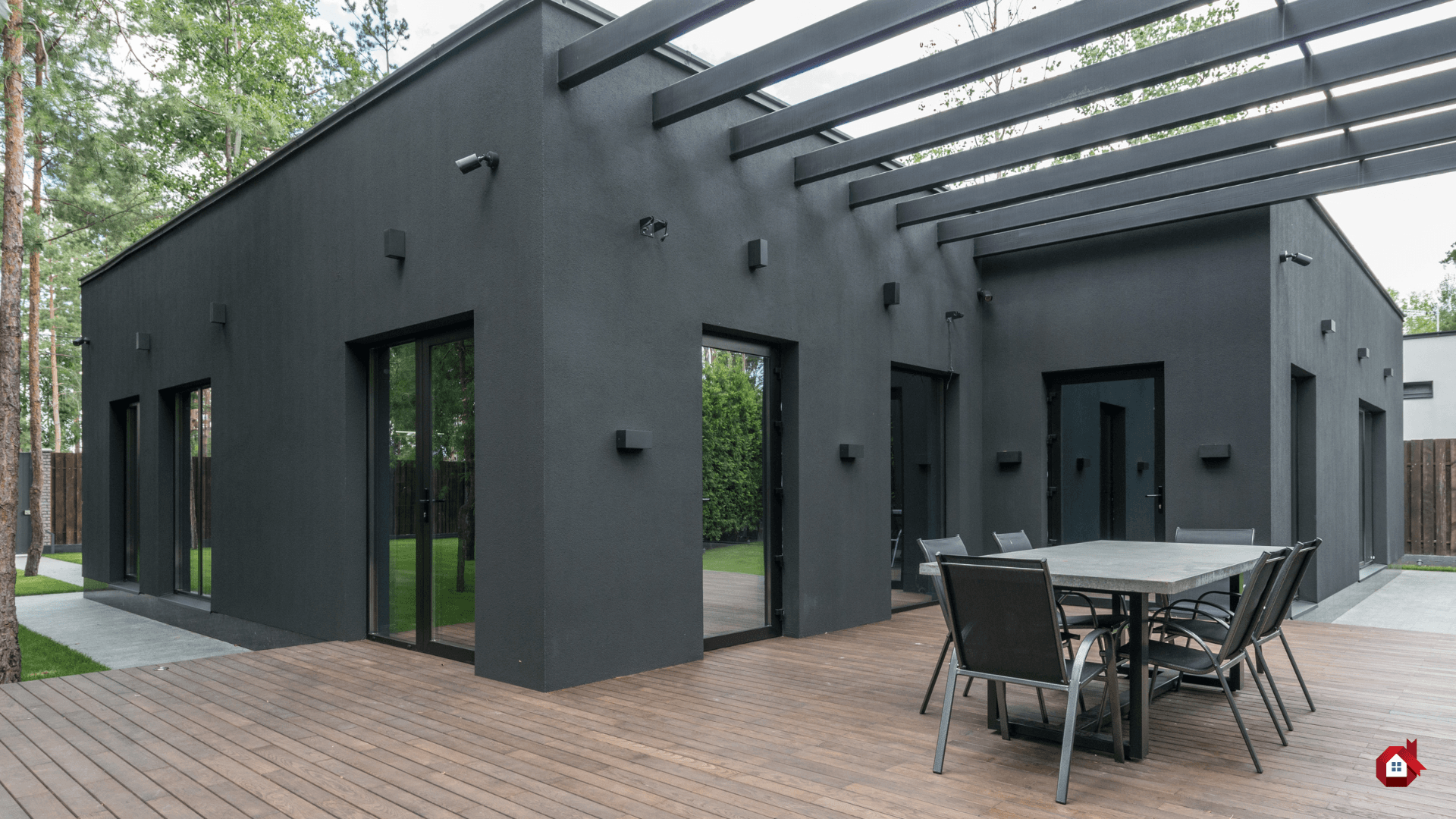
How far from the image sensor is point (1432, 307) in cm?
3819

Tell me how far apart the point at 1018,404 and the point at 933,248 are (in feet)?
5.59

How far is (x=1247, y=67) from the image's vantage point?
537 inches

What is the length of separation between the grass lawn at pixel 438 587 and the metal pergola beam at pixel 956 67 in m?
3.18

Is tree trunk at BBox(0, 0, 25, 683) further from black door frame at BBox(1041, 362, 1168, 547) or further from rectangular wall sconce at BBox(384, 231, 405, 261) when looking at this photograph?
black door frame at BBox(1041, 362, 1168, 547)

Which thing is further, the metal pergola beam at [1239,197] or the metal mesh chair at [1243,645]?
the metal pergola beam at [1239,197]

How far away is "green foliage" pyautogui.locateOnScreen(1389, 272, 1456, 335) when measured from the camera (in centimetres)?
3388

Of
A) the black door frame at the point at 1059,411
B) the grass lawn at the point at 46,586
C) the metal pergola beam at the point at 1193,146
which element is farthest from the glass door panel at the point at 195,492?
the black door frame at the point at 1059,411

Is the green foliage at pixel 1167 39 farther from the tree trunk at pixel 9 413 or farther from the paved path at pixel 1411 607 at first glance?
the tree trunk at pixel 9 413

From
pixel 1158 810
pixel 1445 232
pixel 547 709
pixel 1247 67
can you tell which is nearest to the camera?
pixel 1158 810

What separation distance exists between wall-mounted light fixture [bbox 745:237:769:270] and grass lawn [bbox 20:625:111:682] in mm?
4704

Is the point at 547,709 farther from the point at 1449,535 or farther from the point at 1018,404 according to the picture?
the point at 1449,535

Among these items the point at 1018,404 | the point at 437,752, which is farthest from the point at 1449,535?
the point at 437,752

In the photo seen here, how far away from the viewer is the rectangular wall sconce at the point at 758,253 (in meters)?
5.83

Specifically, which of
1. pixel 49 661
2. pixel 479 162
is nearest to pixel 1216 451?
pixel 479 162
